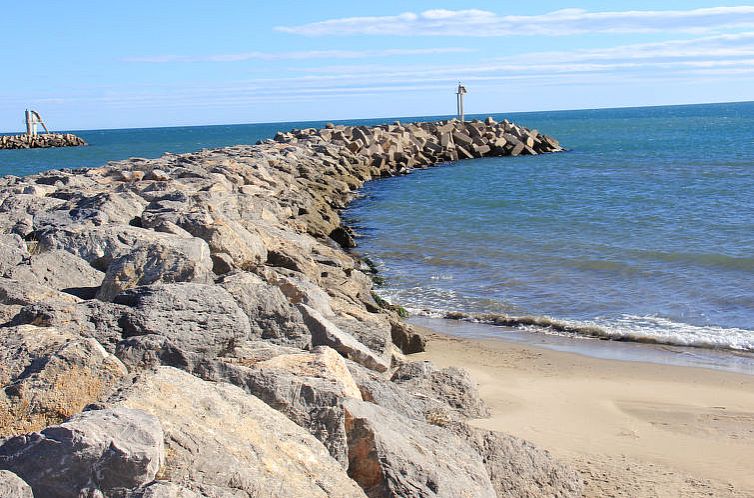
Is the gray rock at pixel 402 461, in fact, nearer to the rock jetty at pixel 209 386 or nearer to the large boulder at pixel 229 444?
the rock jetty at pixel 209 386

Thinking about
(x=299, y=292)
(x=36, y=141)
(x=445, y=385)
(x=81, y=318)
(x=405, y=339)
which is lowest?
(x=36, y=141)

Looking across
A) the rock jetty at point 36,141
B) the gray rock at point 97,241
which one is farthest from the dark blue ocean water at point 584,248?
the rock jetty at point 36,141

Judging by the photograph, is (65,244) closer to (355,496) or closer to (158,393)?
(158,393)

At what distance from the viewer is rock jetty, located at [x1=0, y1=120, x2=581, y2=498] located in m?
3.01

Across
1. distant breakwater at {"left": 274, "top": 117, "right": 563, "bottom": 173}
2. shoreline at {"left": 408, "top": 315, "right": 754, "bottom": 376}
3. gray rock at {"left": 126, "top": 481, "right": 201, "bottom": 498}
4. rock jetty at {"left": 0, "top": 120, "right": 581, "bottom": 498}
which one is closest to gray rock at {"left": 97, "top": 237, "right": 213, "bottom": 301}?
rock jetty at {"left": 0, "top": 120, "right": 581, "bottom": 498}

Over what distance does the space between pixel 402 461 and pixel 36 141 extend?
78371 mm

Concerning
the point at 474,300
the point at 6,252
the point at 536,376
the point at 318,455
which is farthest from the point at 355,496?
the point at 474,300

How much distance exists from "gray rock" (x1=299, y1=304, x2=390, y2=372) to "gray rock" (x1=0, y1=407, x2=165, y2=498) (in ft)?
7.96

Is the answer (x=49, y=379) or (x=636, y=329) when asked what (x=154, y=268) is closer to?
(x=49, y=379)

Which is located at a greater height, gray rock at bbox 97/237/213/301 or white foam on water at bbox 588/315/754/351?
gray rock at bbox 97/237/213/301

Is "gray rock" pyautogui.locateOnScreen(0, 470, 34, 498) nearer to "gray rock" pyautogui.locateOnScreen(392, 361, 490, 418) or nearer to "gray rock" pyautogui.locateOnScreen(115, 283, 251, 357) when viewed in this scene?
"gray rock" pyautogui.locateOnScreen(115, 283, 251, 357)

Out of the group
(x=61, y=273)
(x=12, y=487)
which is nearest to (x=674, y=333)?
(x=61, y=273)

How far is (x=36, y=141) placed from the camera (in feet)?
246

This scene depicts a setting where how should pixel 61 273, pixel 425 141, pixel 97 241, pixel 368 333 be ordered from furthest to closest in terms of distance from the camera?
pixel 425 141, pixel 97 241, pixel 368 333, pixel 61 273
